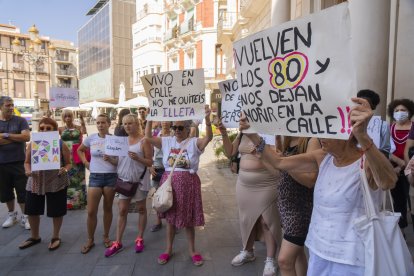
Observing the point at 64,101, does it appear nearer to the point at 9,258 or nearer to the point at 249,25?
the point at 9,258

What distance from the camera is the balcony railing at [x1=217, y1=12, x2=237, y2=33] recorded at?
2347cm

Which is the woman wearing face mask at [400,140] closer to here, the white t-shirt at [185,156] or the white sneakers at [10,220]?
the white t-shirt at [185,156]

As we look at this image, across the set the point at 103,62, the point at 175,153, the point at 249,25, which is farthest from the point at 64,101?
the point at 103,62

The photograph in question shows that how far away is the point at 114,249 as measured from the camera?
4.39 metres

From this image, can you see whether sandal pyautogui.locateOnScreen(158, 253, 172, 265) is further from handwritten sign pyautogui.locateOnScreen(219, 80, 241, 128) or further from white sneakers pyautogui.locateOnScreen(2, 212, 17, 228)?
white sneakers pyautogui.locateOnScreen(2, 212, 17, 228)

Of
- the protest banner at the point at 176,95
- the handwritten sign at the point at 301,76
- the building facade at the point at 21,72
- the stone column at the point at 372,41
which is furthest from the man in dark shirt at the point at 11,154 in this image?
the building facade at the point at 21,72

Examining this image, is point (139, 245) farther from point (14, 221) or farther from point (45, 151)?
point (14, 221)

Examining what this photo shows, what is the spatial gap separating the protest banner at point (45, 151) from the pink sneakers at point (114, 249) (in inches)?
49.8

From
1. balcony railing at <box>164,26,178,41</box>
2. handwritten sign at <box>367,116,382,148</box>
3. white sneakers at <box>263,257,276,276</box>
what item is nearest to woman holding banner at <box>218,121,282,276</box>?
white sneakers at <box>263,257,276,276</box>

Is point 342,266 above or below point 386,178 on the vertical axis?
below

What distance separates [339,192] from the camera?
2.06 metres

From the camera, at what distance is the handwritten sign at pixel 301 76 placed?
5.96 feet

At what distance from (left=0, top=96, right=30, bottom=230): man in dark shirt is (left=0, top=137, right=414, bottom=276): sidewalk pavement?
18.3 inches

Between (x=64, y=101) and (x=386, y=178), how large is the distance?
26.7ft
